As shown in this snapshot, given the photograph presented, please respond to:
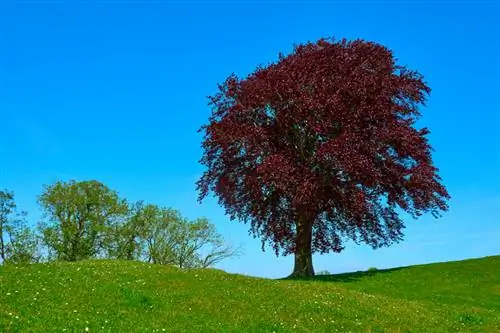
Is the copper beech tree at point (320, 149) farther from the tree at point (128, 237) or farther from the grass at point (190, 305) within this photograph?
the tree at point (128, 237)

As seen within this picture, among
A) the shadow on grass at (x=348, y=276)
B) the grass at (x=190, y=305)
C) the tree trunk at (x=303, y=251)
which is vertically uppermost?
the tree trunk at (x=303, y=251)

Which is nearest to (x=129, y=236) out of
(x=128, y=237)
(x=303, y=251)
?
(x=128, y=237)

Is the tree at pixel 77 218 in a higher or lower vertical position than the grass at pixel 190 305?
higher

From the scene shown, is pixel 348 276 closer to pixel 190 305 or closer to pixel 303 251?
pixel 303 251

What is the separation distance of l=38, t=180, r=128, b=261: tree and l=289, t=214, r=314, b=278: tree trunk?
35375mm

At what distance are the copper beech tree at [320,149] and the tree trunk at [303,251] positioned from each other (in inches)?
3.1

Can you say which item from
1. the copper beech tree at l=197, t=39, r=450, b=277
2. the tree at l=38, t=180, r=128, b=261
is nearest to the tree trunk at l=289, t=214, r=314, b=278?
the copper beech tree at l=197, t=39, r=450, b=277

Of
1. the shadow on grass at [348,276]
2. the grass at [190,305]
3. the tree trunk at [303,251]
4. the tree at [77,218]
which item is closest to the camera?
the grass at [190,305]

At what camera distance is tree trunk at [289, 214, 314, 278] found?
44.8 meters

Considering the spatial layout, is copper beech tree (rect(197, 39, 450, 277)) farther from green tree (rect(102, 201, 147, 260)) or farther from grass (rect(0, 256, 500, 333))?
green tree (rect(102, 201, 147, 260))

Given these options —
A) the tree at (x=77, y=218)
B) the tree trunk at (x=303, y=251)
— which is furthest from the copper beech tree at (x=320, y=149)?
the tree at (x=77, y=218)

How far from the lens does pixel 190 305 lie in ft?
76.2

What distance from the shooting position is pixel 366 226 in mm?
45375

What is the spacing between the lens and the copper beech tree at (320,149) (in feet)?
136
